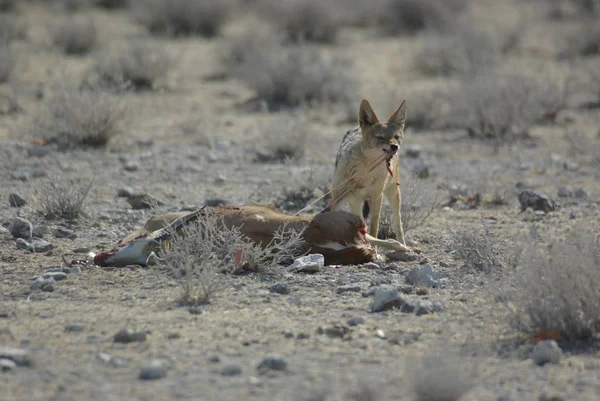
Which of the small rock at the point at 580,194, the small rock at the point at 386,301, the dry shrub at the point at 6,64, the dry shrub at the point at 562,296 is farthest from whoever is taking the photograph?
the dry shrub at the point at 6,64

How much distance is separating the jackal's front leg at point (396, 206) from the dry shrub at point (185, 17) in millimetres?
13427

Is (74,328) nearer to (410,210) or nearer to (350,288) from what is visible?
(350,288)

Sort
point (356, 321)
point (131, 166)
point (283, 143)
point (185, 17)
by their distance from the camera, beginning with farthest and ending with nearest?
1. point (185, 17)
2. point (283, 143)
3. point (131, 166)
4. point (356, 321)

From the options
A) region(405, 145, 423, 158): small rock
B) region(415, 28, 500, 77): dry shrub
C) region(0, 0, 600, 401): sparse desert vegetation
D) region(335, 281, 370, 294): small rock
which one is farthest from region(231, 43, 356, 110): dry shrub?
region(335, 281, 370, 294): small rock

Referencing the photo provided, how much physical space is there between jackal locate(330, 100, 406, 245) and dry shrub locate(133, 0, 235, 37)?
13459 millimetres

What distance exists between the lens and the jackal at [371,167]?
7645mm

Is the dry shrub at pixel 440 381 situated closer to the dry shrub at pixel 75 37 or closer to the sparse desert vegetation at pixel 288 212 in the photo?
the sparse desert vegetation at pixel 288 212

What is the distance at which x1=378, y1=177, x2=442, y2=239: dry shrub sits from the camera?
8406mm

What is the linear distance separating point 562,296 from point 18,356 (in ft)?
9.83

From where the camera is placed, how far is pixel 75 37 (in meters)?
18.0

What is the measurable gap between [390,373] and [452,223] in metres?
4.21

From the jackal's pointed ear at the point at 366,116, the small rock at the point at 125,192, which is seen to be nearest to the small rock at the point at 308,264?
the jackal's pointed ear at the point at 366,116

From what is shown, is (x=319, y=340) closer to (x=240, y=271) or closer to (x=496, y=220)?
(x=240, y=271)

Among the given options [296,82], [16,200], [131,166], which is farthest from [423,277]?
[296,82]
